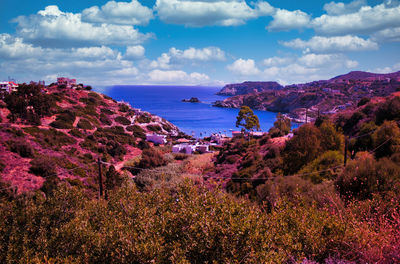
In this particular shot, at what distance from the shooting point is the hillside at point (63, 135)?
77.8 feet

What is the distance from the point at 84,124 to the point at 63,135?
9.56m

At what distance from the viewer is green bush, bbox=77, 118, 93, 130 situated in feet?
156

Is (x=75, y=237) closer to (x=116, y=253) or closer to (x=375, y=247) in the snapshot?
(x=116, y=253)

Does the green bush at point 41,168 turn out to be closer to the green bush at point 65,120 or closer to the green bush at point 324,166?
the green bush at point 65,120

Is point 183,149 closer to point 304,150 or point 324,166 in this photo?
point 304,150

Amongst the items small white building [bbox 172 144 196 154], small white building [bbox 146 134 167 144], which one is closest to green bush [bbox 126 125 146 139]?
small white building [bbox 146 134 167 144]

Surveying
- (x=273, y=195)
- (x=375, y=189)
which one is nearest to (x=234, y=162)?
(x=273, y=195)

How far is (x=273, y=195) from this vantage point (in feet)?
44.7

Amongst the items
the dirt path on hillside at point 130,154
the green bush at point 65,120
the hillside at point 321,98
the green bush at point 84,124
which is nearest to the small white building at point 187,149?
the dirt path on hillside at point 130,154

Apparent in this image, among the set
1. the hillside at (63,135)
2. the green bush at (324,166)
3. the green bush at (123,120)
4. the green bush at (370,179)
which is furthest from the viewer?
the green bush at (123,120)

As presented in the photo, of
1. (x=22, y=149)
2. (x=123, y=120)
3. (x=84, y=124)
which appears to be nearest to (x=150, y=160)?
(x=22, y=149)

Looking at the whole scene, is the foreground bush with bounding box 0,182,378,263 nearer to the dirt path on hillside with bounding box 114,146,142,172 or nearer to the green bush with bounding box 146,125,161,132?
the dirt path on hillside with bounding box 114,146,142,172

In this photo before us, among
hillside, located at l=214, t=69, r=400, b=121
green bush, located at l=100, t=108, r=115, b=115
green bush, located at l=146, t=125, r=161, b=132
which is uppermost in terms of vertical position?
hillside, located at l=214, t=69, r=400, b=121

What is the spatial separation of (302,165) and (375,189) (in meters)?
10.6
